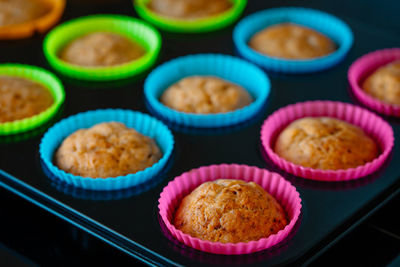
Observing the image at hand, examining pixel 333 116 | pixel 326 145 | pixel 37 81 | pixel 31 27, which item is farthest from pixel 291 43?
pixel 31 27

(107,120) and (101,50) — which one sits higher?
(101,50)

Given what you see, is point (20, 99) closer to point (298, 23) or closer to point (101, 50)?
point (101, 50)

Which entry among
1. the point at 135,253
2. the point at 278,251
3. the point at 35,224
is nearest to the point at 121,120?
the point at 35,224

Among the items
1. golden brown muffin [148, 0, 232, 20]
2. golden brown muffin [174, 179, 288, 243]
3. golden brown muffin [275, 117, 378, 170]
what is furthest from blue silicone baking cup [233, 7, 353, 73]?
golden brown muffin [174, 179, 288, 243]

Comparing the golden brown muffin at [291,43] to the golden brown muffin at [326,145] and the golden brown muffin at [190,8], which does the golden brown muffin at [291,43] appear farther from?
the golden brown muffin at [326,145]

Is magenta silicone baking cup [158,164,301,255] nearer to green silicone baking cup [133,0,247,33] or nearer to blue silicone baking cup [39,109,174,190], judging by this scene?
blue silicone baking cup [39,109,174,190]

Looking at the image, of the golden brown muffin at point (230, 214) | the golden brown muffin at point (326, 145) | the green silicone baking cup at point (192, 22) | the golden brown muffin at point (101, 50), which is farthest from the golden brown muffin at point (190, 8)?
the golden brown muffin at point (230, 214)
